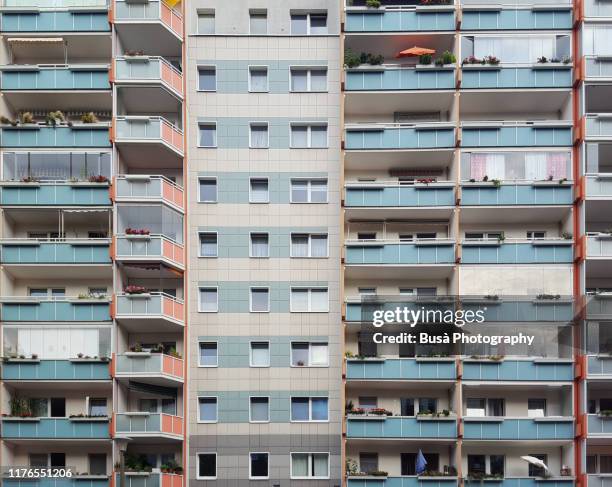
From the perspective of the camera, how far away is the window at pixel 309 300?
5128 centimetres

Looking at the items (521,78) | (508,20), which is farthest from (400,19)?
(521,78)

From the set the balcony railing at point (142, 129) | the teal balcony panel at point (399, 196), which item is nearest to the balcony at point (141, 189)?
the balcony railing at point (142, 129)

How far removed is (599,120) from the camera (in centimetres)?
5016

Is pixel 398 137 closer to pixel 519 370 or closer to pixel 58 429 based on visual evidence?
pixel 519 370

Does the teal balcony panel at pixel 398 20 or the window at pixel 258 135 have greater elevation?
the teal balcony panel at pixel 398 20

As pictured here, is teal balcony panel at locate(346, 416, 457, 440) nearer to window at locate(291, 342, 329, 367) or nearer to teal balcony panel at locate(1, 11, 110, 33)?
window at locate(291, 342, 329, 367)

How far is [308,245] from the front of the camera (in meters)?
51.8

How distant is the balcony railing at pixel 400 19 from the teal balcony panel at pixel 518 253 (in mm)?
10618

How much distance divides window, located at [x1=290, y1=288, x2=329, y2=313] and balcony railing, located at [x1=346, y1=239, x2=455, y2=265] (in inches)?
84.9

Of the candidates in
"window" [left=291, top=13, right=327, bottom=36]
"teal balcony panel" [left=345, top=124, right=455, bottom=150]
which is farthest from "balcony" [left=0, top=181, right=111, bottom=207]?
"window" [left=291, top=13, right=327, bottom=36]

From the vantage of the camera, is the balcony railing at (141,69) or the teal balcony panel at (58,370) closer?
the teal balcony panel at (58,370)

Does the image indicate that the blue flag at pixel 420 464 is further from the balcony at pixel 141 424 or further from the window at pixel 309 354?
the balcony at pixel 141 424

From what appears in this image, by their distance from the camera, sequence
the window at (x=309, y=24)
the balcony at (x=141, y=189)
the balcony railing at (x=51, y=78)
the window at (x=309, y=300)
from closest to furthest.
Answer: the balcony at (x=141, y=189)
the balcony railing at (x=51, y=78)
the window at (x=309, y=300)
the window at (x=309, y=24)

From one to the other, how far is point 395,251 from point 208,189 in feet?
30.9
